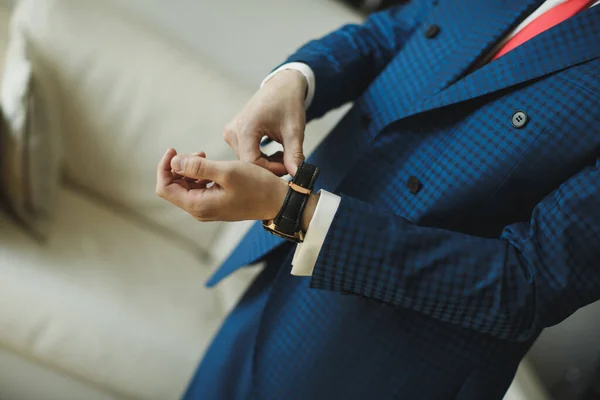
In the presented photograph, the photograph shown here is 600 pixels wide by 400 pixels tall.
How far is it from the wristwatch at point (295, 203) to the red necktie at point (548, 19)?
0.32m

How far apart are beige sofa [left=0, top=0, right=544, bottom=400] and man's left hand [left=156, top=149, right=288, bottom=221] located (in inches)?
29.7

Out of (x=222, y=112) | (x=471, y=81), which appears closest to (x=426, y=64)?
(x=471, y=81)

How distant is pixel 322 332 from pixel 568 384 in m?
0.93

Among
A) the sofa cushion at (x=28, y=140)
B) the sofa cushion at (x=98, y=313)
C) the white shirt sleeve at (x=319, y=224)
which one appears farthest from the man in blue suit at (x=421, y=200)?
the sofa cushion at (x=28, y=140)

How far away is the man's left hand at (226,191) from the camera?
552 mm

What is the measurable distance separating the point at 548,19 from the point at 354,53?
0.29 meters

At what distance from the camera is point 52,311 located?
117cm

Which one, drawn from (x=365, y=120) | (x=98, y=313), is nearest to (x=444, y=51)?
(x=365, y=120)

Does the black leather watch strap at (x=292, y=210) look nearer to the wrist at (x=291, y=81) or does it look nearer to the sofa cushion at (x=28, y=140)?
the wrist at (x=291, y=81)

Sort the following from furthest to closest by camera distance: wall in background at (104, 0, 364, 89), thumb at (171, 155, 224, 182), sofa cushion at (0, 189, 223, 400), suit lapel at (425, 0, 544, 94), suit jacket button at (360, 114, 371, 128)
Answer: wall in background at (104, 0, 364, 89), sofa cushion at (0, 189, 223, 400), suit jacket button at (360, 114, 371, 128), suit lapel at (425, 0, 544, 94), thumb at (171, 155, 224, 182)

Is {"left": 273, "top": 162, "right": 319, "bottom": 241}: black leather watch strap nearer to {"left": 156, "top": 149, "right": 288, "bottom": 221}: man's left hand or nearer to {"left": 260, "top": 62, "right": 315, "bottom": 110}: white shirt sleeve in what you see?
{"left": 156, "top": 149, "right": 288, "bottom": 221}: man's left hand

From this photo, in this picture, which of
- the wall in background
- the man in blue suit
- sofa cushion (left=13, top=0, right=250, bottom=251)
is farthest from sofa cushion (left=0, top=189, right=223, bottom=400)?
the wall in background

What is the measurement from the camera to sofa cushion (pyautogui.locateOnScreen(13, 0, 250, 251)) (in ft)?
4.61

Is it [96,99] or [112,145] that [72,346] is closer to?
[112,145]
